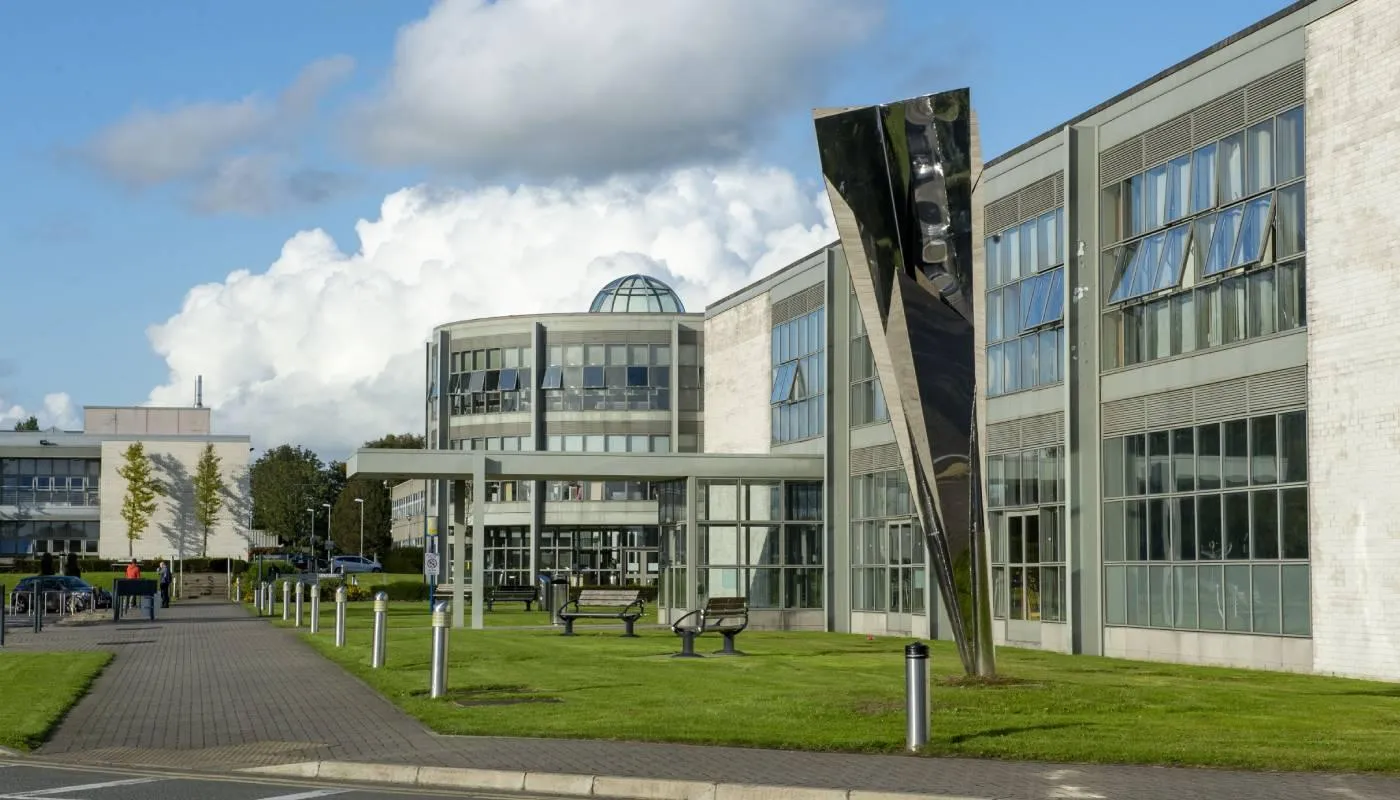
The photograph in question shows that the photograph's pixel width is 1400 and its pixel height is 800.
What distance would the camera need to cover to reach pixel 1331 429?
24.5 meters

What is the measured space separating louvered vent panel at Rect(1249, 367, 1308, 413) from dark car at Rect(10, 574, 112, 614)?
35827mm

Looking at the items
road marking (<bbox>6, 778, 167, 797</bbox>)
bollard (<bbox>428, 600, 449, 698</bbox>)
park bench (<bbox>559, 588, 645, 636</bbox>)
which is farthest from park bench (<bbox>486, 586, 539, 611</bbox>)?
road marking (<bbox>6, 778, 167, 797</bbox>)

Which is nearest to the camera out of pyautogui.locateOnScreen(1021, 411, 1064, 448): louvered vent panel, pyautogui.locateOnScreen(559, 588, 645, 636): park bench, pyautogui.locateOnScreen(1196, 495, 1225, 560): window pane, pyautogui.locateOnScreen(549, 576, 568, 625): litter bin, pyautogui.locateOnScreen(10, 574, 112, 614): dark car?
pyautogui.locateOnScreen(1196, 495, 1225, 560): window pane

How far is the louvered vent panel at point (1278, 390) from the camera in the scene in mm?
25234

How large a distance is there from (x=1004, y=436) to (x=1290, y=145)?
33.0ft

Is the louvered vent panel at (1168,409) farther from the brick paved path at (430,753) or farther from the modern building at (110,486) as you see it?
the modern building at (110,486)

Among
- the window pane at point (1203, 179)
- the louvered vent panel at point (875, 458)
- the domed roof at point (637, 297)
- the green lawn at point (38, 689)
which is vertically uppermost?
the domed roof at point (637, 297)

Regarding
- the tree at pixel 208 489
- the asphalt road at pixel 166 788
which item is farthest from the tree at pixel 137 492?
the asphalt road at pixel 166 788

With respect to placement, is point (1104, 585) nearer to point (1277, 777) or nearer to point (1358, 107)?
point (1358, 107)

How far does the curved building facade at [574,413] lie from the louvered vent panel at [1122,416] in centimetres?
3854

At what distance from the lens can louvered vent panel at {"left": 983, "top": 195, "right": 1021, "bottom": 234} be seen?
33.7m

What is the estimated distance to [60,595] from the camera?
53.2m

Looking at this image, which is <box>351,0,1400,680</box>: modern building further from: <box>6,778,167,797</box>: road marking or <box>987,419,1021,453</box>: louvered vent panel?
<box>6,778,167,797</box>: road marking

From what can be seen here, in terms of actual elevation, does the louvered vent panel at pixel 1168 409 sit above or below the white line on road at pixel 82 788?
above
